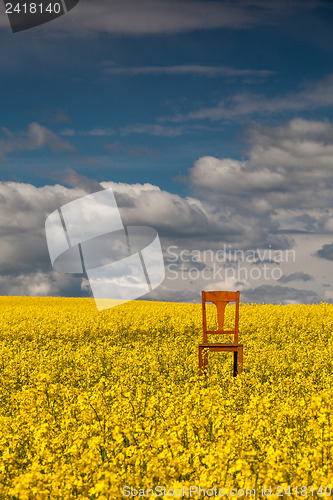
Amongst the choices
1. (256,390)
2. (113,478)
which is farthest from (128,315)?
A: (113,478)

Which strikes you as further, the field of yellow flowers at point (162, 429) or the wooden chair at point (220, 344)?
the wooden chair at point (220, 344)

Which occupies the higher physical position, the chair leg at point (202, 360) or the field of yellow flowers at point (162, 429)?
the chair leg at point (202, 360)

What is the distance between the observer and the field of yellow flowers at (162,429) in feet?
9.77

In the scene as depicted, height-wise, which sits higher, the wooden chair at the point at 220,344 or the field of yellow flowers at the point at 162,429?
the wooden chair at the point at 220,344

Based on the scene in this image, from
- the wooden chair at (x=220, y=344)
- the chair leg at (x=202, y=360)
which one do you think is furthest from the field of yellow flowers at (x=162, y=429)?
the wooden chair at (x=220, y=344)

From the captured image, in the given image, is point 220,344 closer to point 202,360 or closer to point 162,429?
point 202,360

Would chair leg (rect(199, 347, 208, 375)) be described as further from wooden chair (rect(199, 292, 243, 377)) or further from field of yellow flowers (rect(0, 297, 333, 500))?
field of yellow flowers (rect(0, 297, 333, 500))

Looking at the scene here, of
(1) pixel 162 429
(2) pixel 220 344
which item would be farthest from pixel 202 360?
(1) pixel 162 429

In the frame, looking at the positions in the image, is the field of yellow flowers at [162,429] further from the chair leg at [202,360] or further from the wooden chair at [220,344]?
the wooden chair at [220,344]

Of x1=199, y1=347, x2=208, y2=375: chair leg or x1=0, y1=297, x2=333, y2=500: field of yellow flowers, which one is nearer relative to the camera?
x1=0, y1=297, x2=333, y2=500: field of yellow flowers

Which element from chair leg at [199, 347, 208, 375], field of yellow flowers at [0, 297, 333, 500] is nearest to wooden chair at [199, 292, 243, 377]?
chair leg at [199, 347, 208, 375]

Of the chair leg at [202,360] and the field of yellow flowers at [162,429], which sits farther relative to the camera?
the chair leg at [202,360]

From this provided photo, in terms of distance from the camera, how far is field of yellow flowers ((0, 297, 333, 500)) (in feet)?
9.77

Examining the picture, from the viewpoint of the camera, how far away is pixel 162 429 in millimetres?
3961
